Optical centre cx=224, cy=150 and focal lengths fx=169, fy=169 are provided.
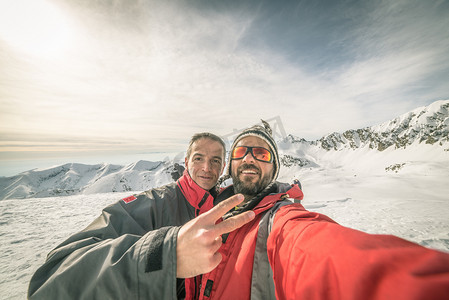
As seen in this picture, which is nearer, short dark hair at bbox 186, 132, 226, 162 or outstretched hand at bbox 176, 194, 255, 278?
outstretched hand at bbox 176, 194, 255, 278

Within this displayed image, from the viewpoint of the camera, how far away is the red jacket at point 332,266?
68 cm

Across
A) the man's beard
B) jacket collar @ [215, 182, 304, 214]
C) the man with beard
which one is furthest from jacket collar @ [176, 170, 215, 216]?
jacket collar @ [215, 182, 304, 214]

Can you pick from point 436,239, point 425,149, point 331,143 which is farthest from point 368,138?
point 436,239

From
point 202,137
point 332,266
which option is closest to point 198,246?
point 332,266

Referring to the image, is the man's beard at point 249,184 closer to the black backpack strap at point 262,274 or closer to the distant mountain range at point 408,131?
the black backpack strap at point 262,274

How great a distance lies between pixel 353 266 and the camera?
0.85 meters

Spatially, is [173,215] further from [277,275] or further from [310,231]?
[310,231]

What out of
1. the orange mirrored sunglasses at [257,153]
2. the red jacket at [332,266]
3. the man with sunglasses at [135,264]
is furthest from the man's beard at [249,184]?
the man with sunglasses at [135,264]

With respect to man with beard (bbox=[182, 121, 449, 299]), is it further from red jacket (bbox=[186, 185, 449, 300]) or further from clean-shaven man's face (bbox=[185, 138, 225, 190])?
clean-shaven man's face (bbox=[185, 138, 225, 190])

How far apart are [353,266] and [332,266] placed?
119 mm

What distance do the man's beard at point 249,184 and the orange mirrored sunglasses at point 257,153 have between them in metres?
0.27

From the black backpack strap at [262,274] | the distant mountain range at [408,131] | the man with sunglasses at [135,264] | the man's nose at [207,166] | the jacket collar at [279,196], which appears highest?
the distant mountain range at [408,131]

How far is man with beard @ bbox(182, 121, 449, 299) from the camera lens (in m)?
0.69

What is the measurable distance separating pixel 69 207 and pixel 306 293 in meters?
11.1
